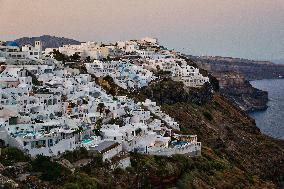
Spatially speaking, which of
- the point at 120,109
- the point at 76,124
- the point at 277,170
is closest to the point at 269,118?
the point at 277,170

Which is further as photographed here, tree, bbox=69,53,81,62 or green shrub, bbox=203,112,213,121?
tree, bbox=69,53,81,62

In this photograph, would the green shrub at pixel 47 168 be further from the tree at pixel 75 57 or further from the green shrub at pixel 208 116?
the tree at pixel 75 57

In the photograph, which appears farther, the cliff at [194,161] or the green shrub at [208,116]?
the green shrub at [208,116]

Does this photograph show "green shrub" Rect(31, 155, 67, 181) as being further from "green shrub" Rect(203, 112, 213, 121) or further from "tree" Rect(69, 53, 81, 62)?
"tree" Rect(69, 53, 81, 62)

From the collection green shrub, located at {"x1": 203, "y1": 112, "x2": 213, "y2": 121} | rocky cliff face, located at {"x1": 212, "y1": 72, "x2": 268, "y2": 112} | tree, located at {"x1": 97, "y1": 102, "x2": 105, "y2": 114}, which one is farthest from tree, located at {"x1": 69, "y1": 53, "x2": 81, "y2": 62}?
rocky cliff face, located at {"x1": 212, "y1": 72, "x2": 268, "y2": 112}

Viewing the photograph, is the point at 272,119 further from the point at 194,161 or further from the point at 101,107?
the point at 194,161

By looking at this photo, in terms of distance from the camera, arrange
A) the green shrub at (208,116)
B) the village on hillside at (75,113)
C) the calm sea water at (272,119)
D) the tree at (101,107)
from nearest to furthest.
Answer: the village on hillside at (75,113), the tree at (101,107), the green shrub at (208,116), the calm sea water at (272,119)

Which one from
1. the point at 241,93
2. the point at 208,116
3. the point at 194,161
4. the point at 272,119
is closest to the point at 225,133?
the point at 208,116

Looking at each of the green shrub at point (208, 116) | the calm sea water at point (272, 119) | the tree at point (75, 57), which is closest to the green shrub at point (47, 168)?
the green shrub at point (208, 116)

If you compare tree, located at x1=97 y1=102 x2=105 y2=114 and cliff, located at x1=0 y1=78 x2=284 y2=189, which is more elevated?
tree, located at x1=97 y1=102 x2=105 y2=114
